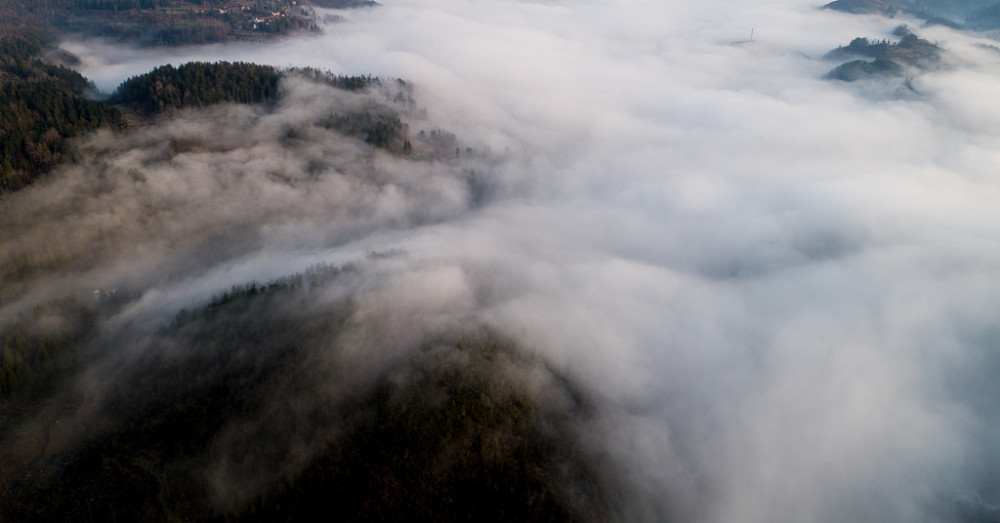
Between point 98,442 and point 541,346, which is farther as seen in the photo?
point 541,346

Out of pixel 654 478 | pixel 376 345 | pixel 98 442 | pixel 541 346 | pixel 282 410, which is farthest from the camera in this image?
pixel 541 346

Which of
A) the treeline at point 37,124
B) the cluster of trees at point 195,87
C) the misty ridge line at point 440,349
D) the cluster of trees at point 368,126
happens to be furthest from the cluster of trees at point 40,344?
the cluster of trees at point 368,126

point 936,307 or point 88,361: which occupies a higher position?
point 88,361

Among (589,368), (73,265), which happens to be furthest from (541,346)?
(73,265)

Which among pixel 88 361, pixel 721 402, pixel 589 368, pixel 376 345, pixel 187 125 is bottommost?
pixel 721 402

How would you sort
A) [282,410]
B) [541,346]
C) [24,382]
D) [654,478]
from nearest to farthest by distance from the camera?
1. [24,382]
2. [282,410]
3. [654,478]
4. [541,346]

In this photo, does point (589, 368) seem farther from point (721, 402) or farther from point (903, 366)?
point (903, 366)

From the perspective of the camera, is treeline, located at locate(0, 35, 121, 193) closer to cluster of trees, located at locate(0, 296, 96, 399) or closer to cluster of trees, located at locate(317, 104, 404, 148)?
cluster of trees, located at locate(0, 296, 96, 399)

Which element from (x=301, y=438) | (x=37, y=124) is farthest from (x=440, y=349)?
(x=37, y=124)
